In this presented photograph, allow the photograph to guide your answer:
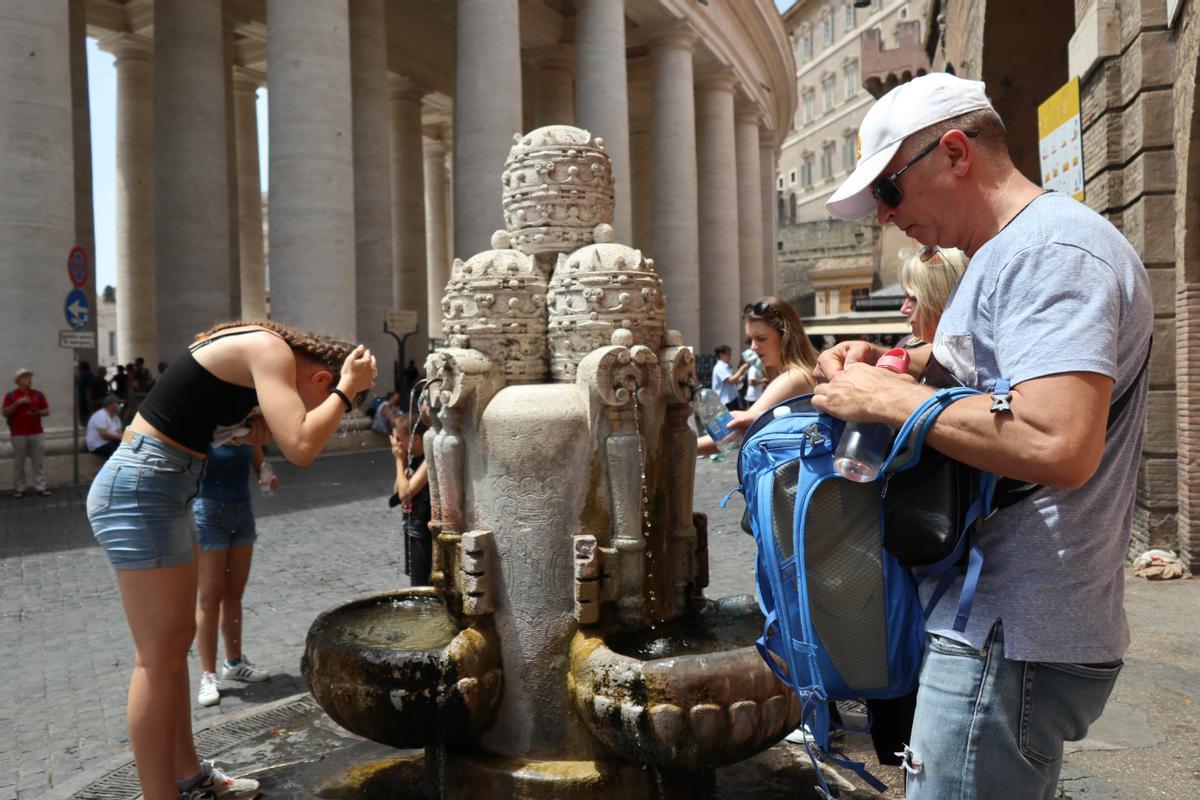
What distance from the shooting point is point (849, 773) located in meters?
3.75

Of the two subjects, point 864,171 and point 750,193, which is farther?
point 750,193

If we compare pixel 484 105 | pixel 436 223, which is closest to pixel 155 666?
pixel 484 105

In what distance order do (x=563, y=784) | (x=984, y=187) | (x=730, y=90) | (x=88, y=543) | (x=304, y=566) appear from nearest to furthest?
(x=984, y=187)
(x=563, y=784)
(x=304, y=566)
(x=88, y=543)
(x=730, y=90)

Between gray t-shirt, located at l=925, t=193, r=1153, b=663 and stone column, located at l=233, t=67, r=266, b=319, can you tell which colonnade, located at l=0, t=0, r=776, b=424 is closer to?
stone column, located at l=233, t=67, r=266, b=319

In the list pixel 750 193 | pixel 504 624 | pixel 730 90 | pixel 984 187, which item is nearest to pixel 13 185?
pixel 504 624

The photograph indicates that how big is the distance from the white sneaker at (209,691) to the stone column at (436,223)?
99.6ft

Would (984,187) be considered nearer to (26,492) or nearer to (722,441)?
(722,441)

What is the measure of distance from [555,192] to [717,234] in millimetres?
25810

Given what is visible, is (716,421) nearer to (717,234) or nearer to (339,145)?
(339,145)

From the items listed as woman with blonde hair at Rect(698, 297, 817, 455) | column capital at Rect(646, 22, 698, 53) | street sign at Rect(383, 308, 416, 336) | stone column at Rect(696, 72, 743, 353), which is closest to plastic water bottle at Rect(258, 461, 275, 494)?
woman with blonde hair at Rect(698, 297, 817, 455)

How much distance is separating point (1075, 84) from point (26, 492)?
12390 millimetres

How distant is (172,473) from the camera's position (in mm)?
3084

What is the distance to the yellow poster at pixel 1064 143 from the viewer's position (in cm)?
804

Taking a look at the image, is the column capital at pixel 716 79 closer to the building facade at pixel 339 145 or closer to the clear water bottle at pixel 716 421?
the building facade at pixel 339 145
